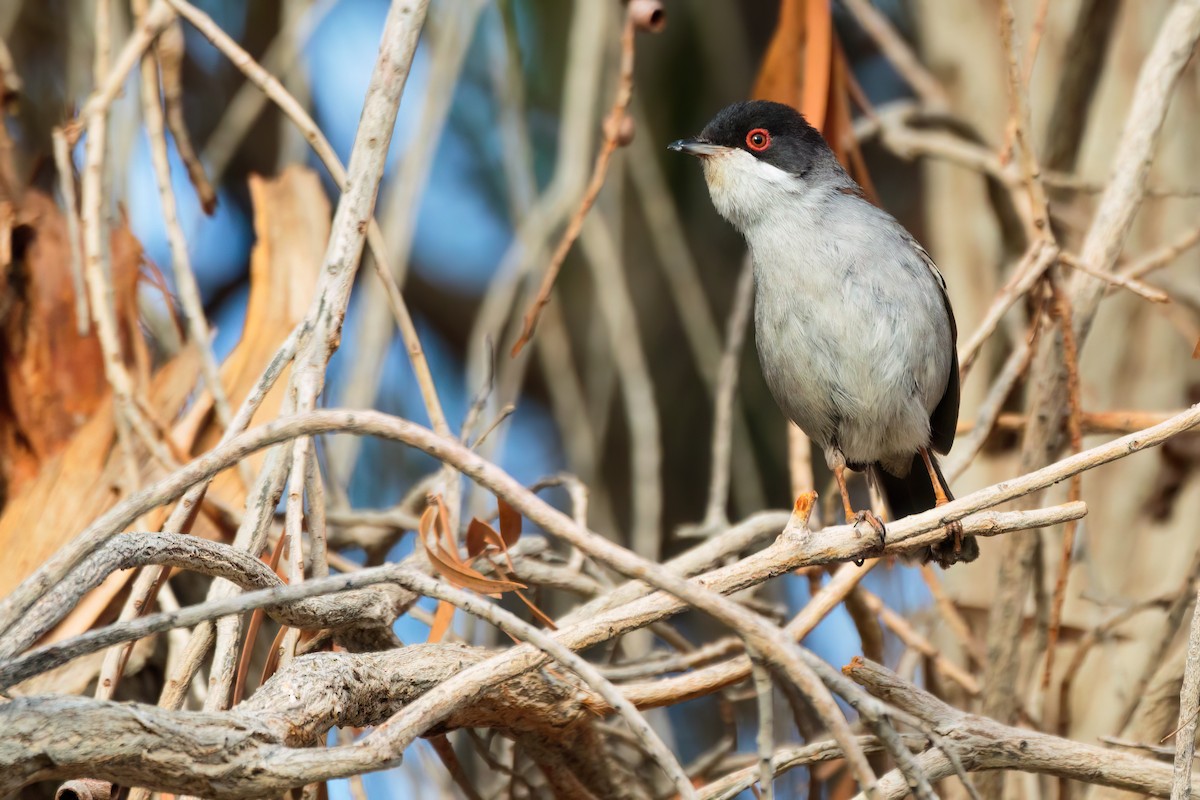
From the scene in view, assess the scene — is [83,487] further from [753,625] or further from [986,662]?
[986,662]

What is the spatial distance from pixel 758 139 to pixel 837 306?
0.76 metres

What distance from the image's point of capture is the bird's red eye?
4043 mm

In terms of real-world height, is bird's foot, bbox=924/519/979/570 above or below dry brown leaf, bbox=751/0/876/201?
below

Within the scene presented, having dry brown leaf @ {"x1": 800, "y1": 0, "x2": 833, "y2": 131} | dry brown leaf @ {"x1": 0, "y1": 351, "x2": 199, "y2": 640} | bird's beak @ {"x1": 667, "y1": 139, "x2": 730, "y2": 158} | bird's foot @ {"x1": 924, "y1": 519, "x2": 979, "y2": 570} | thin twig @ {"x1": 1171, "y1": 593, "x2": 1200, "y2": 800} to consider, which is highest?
dry brown leaf @ {"x1": 800, "y1": 0, "x2": 833, "y2": 131}

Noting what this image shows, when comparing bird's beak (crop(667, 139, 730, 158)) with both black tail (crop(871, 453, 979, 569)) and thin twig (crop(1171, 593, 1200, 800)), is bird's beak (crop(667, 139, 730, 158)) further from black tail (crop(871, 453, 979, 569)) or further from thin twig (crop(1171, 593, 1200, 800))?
thin twig (crop(1171, 593, 1200, 800))

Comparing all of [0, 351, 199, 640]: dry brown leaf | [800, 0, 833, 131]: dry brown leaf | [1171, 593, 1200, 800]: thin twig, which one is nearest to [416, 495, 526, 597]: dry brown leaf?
[0, 351, 199, 640]: dry brown leaf

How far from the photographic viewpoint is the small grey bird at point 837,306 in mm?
3607

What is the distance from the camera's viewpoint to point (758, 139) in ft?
13.3

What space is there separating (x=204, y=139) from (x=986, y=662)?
437 cm

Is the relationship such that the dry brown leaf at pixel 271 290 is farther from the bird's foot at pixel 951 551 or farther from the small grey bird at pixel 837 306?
the bird's foot at pixel 951 551

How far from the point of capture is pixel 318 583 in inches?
66.6

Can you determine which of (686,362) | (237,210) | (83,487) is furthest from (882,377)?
(237,210)

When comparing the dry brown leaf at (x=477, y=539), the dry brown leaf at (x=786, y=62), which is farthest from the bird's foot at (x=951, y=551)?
the dry brown leaf at (x=786, y=62)

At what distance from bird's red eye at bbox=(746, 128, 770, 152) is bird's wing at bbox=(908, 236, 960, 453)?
0.58 meters
